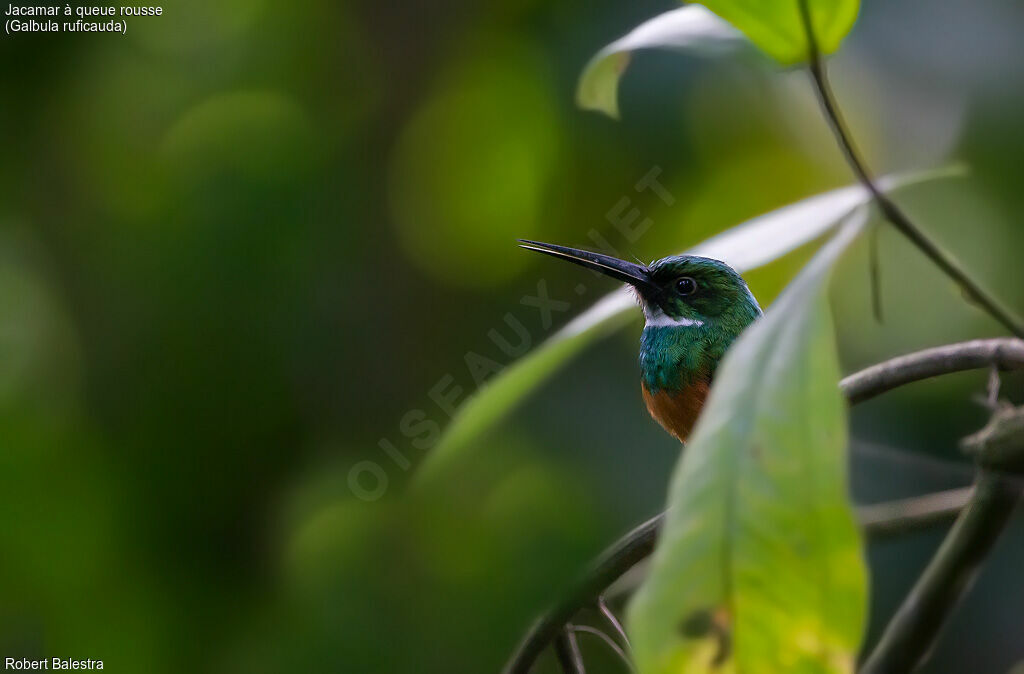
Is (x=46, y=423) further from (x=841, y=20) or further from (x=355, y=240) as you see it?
(x=841, y=20)

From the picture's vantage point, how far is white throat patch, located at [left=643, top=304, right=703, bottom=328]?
170cm

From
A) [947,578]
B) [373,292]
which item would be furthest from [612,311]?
[373,292]

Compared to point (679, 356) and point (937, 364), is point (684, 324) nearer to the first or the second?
point (679, 356)

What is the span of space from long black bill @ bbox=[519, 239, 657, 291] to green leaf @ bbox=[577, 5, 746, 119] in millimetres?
299

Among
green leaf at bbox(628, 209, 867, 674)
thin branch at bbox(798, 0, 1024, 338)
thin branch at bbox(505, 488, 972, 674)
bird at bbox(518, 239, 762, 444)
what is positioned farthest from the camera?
bird at bbox(518, 239, 762, 444)

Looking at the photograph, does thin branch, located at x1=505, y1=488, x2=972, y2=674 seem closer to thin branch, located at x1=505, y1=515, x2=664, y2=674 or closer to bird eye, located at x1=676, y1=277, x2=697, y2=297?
thin branch, located at x1=505, y1=515, x2=664, y2=674

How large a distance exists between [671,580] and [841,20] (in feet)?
0.99

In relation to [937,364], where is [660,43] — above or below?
above

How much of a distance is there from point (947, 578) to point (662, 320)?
4.16ft

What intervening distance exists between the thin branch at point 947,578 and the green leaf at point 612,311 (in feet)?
0.81

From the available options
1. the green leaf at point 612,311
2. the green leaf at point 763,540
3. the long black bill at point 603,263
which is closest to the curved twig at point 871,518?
the green leaf at point 612,311

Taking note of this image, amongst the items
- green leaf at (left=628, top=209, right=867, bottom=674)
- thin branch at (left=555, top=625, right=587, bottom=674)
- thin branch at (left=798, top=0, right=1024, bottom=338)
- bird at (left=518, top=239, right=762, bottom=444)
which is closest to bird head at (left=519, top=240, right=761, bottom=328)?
bird at (left=518, top=239, right=762, bottom=444)

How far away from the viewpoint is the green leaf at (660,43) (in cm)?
70

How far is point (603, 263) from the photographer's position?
4.73ft
